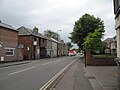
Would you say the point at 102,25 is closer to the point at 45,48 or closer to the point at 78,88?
the point at 45,48

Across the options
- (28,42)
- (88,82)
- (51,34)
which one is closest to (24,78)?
(88,82)

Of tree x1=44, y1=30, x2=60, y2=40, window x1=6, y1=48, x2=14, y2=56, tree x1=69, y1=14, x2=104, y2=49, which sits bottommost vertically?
window x1=6, y1=48, x2=14, y2=56

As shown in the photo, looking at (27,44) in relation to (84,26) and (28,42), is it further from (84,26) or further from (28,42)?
(84,26)

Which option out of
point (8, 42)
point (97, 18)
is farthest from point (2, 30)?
point (97, 18)

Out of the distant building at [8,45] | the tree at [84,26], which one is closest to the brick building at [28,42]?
the distant building at [8,45]

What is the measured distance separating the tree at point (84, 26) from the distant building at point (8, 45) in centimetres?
2178

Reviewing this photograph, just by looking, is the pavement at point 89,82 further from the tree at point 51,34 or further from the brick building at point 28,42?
the tree at point 51,34

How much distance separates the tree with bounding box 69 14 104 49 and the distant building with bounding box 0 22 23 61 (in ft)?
71.4

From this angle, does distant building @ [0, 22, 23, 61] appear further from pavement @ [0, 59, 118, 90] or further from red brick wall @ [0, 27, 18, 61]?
pavement @ [0, 59, 118, 90]

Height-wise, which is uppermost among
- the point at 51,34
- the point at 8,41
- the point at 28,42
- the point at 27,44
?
the point at 51,34

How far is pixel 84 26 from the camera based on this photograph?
5853 centimetres

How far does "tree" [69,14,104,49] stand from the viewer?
58062 millimetres

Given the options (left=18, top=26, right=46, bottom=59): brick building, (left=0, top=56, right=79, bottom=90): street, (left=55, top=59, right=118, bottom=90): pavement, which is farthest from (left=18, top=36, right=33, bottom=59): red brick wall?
(left=55, top=59, right=118, bottom=90): pavement

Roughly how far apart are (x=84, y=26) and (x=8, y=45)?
27461mm
